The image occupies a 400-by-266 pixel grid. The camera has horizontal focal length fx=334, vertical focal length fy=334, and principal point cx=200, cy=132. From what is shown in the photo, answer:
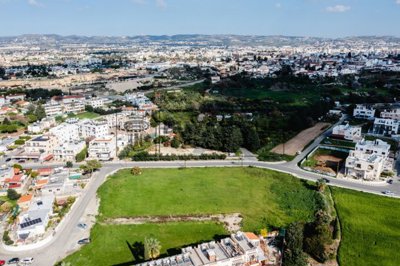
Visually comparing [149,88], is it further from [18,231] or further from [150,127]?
[18,231]

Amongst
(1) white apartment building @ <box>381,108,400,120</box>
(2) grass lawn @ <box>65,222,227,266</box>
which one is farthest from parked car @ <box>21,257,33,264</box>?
(1) white apartment building @ <box>381,108,400,120</box>

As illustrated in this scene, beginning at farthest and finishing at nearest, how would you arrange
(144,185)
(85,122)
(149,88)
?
(149,88)
(85,122)
(144,185)

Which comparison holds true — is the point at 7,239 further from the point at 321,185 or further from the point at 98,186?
the point at 321,185

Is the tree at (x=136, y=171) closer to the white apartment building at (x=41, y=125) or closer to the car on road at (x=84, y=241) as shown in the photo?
the car on road at (x=84, y=241)

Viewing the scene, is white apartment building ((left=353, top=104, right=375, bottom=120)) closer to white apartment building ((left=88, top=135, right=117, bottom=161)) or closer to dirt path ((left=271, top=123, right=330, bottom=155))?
dirt path ((left=271, top=123, right=330, bottom=155))

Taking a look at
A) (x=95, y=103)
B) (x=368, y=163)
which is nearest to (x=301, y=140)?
(x=368, y=163)

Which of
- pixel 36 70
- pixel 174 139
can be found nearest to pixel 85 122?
pixel 174 139
